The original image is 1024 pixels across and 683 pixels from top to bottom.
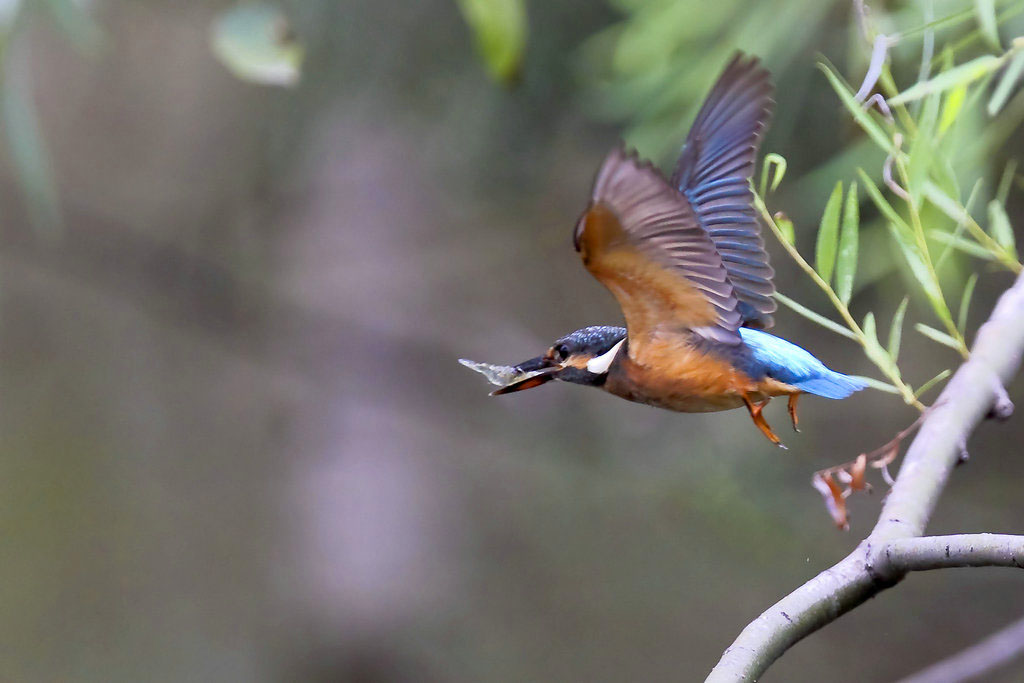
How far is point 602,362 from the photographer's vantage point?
14.8 inches

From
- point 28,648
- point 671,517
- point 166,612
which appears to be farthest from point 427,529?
point 28,648

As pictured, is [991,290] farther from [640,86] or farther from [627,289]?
[627,289]

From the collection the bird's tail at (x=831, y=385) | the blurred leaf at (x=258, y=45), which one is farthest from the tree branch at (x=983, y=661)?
the blurred leaf at (x=258, y=45)

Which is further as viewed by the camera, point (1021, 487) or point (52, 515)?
point (52, 515)

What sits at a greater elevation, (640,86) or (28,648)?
(28,648)

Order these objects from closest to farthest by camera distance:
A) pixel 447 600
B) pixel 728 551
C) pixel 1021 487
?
pixel 1021 487 < pixel 728 551 < pixel 447 600

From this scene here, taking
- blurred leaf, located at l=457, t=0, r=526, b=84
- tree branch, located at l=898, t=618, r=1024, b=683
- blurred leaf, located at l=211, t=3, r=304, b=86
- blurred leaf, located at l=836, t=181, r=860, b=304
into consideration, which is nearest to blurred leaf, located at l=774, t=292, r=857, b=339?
blurred leaf, located at l=836, t=181, r=860, b=304

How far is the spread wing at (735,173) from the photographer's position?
0.39 metres

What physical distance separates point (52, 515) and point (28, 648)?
29cm

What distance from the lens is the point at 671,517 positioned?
70.1 inches

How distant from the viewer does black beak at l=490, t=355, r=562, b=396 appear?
36 centimetres

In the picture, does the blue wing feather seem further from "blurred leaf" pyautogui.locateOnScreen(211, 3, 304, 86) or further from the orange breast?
"blurred leaf" pyautogui.locateOnScreen(211, 3, 304, 86)

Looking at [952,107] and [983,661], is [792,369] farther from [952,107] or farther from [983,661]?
[983,661]

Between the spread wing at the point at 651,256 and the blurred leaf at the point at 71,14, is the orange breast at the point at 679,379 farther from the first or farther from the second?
the blurred leaf at the point at 71,14
